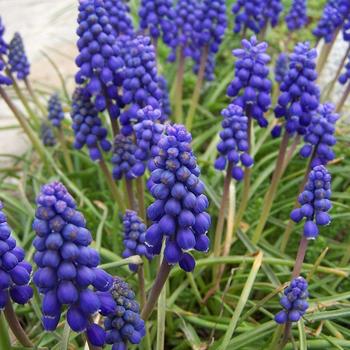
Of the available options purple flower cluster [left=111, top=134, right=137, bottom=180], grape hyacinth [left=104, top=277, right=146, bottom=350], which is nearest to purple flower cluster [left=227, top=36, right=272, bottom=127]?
purple flower cluster [left=111, top=134, right=137, bottom=180]

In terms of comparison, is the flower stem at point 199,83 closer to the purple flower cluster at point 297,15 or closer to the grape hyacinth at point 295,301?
the purple flower cluster at point 297,15

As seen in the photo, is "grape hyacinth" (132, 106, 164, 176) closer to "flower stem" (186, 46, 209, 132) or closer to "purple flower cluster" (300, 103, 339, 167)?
"purple flower cluster" (300, 103, 339, 167)

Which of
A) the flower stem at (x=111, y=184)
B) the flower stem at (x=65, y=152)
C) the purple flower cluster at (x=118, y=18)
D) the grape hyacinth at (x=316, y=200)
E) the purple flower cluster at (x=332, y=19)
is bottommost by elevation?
the flower stem at (x=65, y=152)

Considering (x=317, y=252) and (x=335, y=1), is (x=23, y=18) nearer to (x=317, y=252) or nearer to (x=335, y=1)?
(x=335, y=1)

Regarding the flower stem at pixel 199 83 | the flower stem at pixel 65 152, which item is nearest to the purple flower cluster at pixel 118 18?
the flower stem at pixel 199 83

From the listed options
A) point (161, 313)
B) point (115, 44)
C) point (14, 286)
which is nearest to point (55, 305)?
point (14, 286)

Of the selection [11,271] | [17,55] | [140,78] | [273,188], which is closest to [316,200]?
[273,188]
